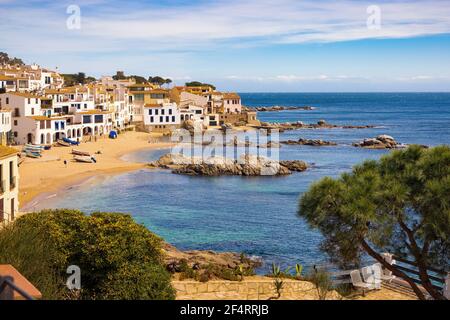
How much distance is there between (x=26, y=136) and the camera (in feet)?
203

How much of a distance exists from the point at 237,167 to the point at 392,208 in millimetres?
40143

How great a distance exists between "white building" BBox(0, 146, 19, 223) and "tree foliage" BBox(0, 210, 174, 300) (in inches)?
264

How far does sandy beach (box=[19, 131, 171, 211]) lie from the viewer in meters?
41.4

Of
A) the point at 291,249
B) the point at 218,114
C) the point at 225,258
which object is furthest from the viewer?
the point at 218,114

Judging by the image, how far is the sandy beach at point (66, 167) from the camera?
4144cm

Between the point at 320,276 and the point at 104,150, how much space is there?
51.8m

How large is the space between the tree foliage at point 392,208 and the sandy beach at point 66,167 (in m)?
26.3

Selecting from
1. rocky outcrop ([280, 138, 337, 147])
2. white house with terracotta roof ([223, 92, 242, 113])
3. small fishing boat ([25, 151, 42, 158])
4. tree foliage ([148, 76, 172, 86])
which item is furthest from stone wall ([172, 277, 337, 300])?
tree foliage ([148, 76, 172, 86])

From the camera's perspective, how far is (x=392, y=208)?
1187cm

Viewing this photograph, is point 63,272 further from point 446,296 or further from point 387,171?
point 446,296

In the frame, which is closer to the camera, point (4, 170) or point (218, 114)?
point (4, 170)

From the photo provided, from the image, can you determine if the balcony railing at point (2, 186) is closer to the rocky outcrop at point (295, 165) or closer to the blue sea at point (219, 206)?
the blue sea at point (219, 206)

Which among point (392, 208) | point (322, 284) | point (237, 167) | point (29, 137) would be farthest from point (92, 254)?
point (29, 137)
